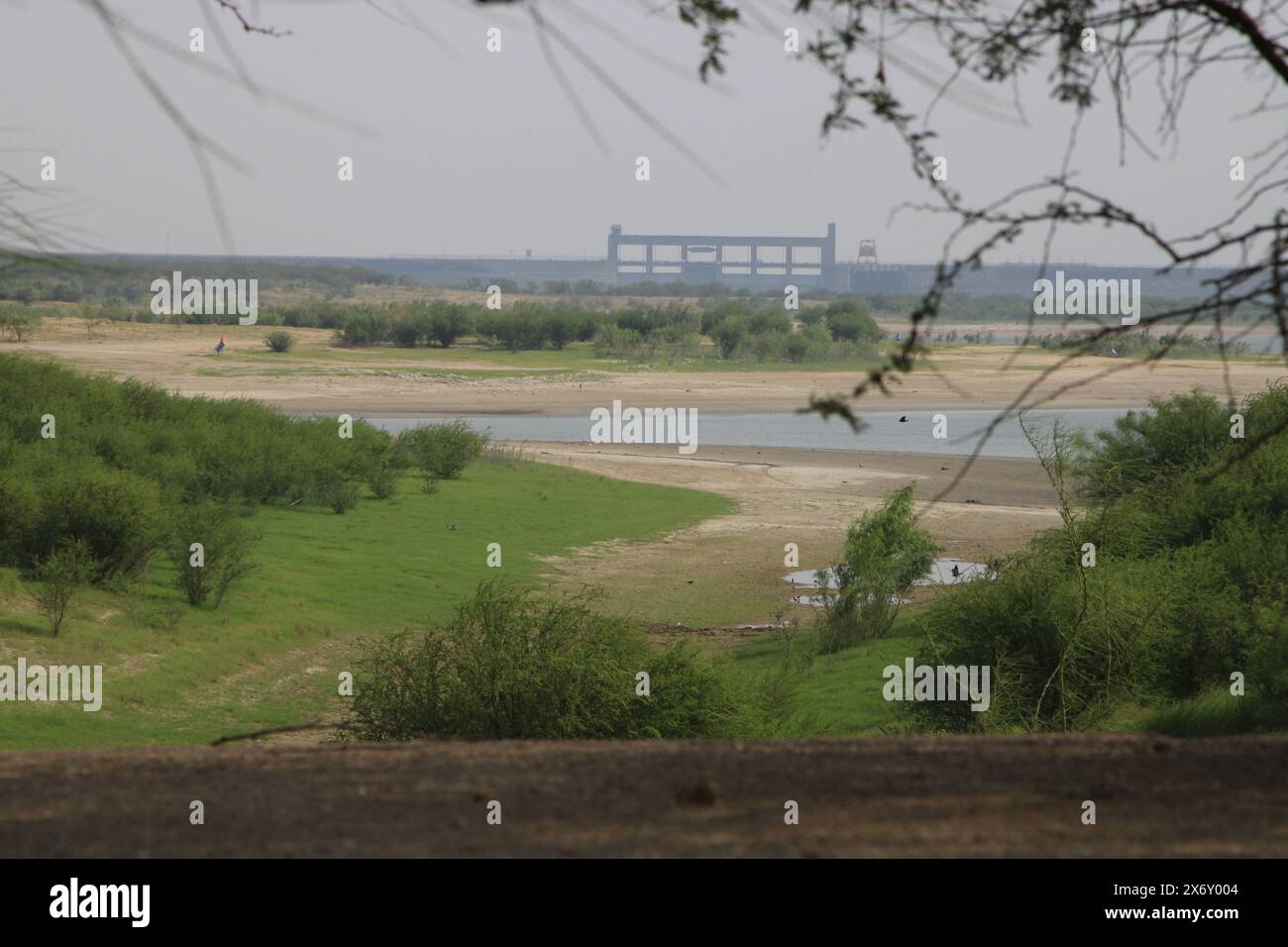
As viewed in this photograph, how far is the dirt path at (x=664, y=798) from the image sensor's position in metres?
3.55

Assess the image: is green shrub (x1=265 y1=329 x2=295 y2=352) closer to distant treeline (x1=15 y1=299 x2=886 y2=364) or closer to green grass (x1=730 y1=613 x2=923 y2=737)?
distant treeline (x1=15 y1=299 x2=886 y2=364)

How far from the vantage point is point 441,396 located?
2399 inches

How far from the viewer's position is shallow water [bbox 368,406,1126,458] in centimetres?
4959

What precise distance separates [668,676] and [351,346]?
235 feet

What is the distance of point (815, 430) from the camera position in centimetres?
5541

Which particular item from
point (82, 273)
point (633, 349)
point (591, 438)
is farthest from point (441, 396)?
point (82, 273)

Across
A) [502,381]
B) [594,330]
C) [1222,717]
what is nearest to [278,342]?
[502,381]

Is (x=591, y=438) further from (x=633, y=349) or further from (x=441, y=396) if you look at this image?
(x=633, y=349)

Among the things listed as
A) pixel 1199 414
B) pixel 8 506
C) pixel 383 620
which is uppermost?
pixel 1199 414

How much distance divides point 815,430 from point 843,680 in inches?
1525

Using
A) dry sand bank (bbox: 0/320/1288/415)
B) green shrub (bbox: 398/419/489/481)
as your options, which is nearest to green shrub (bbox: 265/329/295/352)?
dry sand bank (bbox: 0/320/1288/415)

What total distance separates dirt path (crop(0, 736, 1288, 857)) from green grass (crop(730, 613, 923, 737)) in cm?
846

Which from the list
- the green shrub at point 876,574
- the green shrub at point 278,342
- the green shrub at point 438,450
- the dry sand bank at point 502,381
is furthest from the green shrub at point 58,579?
the green shrub at point 278,342

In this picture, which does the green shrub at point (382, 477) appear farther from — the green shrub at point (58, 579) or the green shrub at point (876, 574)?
the green shrub at point (876, 574)
